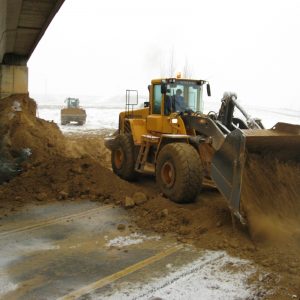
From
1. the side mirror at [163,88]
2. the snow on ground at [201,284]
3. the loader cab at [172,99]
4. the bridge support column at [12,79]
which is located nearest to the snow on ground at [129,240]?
the snow on ground at [201,284]

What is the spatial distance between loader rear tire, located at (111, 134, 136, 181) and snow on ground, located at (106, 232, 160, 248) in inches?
152

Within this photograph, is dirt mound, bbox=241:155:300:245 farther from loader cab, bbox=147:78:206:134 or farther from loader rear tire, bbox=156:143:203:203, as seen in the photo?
loader cab, bbox=147:78:206:134

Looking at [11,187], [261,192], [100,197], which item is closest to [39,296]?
[261,192]

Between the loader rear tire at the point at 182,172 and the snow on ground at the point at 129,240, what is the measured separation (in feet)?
4.86

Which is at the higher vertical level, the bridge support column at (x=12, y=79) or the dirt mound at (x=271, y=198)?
the bridge support column at (x=12, y=79)

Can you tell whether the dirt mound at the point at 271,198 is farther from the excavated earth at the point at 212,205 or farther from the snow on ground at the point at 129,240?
the snow on ground at the point at 129,240

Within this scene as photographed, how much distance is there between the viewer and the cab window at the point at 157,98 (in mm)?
10758

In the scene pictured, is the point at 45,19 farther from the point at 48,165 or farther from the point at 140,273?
the point at 140,273

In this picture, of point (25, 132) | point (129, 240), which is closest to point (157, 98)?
point (129, 240)

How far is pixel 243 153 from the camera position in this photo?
7359 mm

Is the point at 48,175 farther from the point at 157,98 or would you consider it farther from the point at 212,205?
the point at 212,205

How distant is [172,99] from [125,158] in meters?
2.21

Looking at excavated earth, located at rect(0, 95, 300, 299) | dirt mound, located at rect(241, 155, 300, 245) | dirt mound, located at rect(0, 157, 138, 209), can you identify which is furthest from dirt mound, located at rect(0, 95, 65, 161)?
dirt mound, located at rect(241, 155, 300, 245)

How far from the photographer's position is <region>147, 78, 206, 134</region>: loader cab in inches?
409
